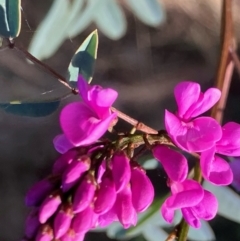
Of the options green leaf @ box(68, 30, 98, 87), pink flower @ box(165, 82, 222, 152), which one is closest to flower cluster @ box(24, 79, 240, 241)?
pink flower @ box(165, 82, 222, 152)

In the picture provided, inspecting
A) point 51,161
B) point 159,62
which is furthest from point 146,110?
point 51,161

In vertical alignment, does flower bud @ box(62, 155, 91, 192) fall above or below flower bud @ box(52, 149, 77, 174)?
above

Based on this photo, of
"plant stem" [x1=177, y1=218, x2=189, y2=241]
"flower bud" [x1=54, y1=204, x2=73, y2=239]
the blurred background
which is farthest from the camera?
the blurred background

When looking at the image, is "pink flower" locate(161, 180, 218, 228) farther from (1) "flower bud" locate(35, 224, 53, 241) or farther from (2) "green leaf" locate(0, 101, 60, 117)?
(2) "green leaf" locate(0, 101, 60, 117)

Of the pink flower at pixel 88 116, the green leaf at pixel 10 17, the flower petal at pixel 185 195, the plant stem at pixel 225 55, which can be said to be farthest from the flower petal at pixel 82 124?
the plant stem at pixel 225 55

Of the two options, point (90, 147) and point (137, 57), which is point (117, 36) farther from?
point (90, 147)

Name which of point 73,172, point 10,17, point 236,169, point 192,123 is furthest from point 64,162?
point 236,169
